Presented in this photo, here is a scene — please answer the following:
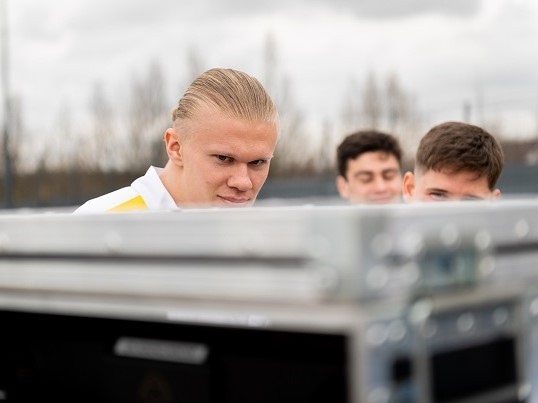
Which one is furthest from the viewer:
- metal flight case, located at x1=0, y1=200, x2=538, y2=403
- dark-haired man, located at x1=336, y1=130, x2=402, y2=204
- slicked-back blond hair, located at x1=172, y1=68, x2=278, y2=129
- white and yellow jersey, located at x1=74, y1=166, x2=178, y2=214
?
dark-haired man, located at x1=336, y1=130, x2=402, y2=204

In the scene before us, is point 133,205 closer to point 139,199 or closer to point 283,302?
point 139,199

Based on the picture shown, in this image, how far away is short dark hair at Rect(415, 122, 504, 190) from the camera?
142 inches

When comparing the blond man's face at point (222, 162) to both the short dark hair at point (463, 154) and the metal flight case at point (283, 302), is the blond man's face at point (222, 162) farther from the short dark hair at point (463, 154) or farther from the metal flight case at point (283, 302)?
the metal flight case at point (283, 302)

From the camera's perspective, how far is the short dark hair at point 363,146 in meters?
6.64

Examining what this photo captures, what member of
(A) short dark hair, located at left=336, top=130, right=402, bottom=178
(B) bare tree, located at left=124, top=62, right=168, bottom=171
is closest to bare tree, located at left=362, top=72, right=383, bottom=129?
(B) bare tree, located at left=124, top=62, right=168, bottom=171

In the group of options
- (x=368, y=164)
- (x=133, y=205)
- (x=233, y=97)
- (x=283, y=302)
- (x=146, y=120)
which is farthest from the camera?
(x=146, y=120)

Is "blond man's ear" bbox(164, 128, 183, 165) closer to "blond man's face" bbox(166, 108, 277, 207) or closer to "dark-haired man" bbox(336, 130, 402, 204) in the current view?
"blond man's face" bbox(166, 108, 277, 207)

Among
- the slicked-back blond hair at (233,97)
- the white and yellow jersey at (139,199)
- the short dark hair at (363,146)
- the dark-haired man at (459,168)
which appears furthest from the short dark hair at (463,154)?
the short dark hair at (363,146)

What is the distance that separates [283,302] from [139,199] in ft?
5.39

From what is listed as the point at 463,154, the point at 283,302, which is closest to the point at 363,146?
the point at 463,154

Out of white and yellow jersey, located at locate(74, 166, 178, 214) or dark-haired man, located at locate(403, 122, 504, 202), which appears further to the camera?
dark-haired man, located at locate(403, 122, 504, 202)

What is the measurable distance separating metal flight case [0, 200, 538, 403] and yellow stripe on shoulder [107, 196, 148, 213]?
99cm

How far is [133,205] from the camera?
8.46 ft

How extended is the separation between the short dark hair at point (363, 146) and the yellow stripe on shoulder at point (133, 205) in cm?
415
